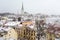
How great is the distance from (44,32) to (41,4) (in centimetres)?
36

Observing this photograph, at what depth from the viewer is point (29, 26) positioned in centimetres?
147

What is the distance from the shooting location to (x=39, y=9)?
150 centimetres

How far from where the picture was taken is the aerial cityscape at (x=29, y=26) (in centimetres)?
145

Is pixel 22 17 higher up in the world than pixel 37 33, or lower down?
higher up

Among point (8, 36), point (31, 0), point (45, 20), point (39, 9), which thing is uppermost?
point (31, 0)

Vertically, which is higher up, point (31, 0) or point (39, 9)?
point (31, 0)

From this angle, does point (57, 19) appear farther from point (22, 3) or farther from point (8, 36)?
point (8, 36)

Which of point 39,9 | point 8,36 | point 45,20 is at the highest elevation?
point 39,9

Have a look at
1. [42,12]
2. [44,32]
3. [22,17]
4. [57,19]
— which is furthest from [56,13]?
[22,17]

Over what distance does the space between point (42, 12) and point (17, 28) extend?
38cm

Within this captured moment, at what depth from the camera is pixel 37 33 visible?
1.46 m

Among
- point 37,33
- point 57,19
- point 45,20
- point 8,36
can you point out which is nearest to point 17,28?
point 8,36

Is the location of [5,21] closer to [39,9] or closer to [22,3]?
[22,3]

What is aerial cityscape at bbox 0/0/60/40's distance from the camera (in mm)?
1454
